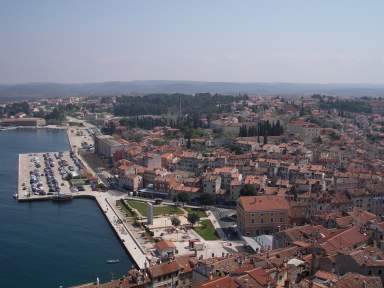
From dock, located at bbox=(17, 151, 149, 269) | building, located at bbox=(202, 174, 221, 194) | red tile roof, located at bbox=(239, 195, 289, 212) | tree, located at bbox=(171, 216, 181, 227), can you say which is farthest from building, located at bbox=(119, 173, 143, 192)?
red tile roof, located at bbox=(239, 195, 289, 212)

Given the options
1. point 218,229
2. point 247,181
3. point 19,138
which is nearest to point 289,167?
point 247,181

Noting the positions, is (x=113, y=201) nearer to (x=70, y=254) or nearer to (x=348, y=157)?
(x=70, y=254)

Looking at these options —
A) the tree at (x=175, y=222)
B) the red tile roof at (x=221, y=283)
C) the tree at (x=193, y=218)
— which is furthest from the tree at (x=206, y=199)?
the red tile roof at (x=221, y=283)

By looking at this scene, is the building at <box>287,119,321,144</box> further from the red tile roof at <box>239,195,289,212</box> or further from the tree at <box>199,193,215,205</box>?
the red tile roof at <box>239,195,289,212</box>

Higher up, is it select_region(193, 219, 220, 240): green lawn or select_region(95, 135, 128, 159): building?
select_region(95, 135, 128, 159): building

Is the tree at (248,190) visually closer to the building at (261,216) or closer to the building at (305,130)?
the building at (261,216)

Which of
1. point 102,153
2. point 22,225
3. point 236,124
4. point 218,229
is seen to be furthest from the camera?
point 236,124
